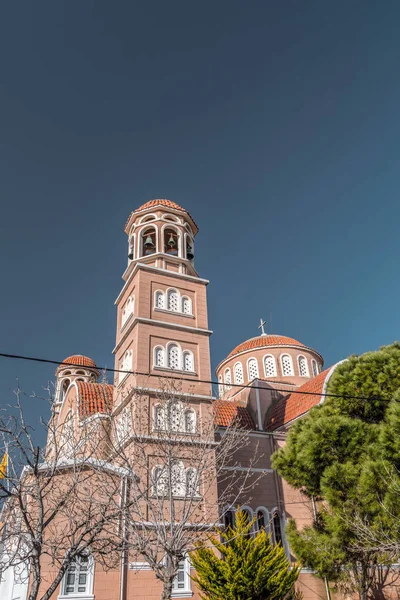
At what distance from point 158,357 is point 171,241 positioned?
6.10 meters

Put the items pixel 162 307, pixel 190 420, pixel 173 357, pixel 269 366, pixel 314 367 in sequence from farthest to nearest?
1. pixel 314 367
2. pixel 269 366
3. pixel 162 307
4. pixel 173 357
5. pixel 190 420

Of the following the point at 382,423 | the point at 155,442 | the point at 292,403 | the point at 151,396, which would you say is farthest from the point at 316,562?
the point at 292,403

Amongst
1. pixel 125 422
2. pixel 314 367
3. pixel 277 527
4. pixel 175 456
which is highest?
pixel 314 367

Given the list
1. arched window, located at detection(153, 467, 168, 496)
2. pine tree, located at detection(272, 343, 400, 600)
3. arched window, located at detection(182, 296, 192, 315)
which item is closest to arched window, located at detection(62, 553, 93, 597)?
arched window, located at detection(153, 467, 168, 496)

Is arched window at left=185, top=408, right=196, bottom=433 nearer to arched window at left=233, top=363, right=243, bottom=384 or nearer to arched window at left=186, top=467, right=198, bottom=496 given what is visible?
arched window at left=186, top=467, right=198, bottom=496

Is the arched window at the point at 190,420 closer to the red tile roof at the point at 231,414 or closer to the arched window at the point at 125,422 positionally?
the arched window at the point at 125,422

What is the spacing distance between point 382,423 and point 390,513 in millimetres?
2009

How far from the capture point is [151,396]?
49.5 feet

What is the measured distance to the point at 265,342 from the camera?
85.8 ft

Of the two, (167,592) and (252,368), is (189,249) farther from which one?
(167,592)

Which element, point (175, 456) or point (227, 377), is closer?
point (175, 456)

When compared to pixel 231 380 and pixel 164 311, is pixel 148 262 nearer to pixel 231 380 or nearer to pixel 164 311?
pixel 164 311

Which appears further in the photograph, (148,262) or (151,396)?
(148,262)

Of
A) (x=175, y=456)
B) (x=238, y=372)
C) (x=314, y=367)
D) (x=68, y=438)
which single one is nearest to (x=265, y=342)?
(x=238, y=372)
